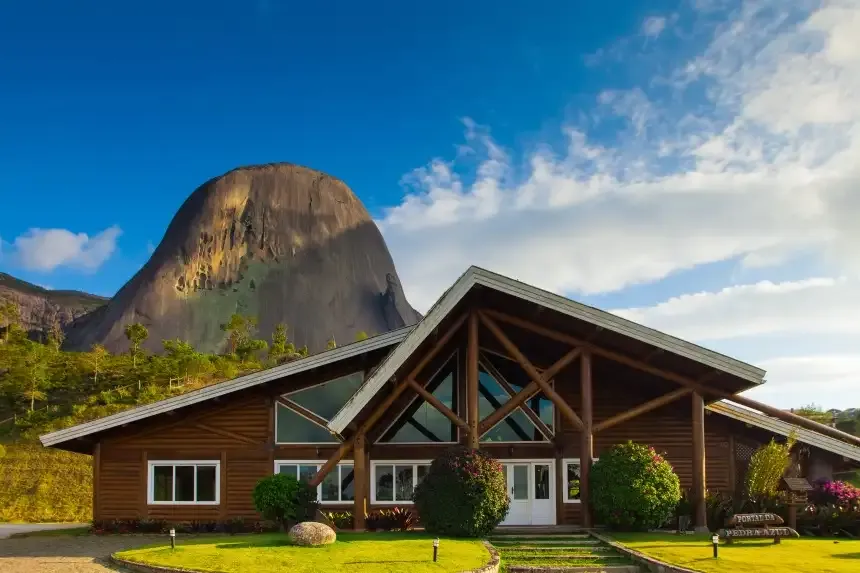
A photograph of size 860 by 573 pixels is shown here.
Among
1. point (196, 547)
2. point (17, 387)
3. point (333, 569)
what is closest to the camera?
point (333, 569)

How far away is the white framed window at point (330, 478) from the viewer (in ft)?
73.1

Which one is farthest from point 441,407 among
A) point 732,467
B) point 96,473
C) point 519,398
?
point 96,473

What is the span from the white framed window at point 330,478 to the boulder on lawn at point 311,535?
5293 millimetres

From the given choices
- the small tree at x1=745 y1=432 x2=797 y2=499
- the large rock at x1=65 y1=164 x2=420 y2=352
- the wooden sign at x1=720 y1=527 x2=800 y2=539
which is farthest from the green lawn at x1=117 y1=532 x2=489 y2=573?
the large rock at x1=65 y1=164 x2=420 y2=352

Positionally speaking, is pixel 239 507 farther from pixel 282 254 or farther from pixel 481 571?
pixel 282 254

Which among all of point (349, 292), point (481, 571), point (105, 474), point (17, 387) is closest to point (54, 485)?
point (17, 387)

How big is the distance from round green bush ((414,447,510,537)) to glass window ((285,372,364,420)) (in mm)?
5074

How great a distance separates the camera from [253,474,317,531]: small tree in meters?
19.9

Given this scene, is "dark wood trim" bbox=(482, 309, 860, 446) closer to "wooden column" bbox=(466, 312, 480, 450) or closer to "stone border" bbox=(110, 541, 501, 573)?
"wooden column" bbox=(466, 312, 480, 450)

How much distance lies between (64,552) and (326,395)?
25.9 feet

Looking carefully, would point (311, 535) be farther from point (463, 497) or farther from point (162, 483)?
point (162, 483)

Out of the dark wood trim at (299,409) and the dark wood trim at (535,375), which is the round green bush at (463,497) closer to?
the dark wood trim at (535,375)

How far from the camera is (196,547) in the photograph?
677 inches

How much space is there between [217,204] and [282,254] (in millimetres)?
9464
